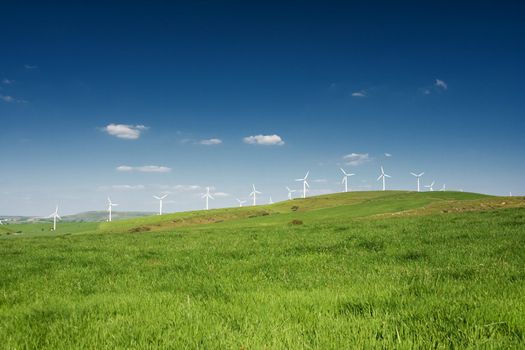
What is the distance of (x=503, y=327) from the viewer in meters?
5.26

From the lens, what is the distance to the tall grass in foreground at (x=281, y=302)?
5.21 m

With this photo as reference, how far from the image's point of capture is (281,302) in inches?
278

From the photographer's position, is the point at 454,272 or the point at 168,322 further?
the point at 454,272

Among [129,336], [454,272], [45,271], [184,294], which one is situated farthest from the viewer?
[45,271]

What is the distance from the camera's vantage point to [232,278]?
9953 mm

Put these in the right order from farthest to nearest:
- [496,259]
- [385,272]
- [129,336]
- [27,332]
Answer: [496,259] < [385,272] < [27,332] < [129,336]

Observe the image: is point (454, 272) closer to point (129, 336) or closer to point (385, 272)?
point (385, 272)

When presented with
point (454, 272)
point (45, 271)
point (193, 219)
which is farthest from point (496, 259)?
point (193, 219)

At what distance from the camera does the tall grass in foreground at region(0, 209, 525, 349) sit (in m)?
5.21

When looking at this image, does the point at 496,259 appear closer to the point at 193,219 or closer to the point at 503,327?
the point at 503,327

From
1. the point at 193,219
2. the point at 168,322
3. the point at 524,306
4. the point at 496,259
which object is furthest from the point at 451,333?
the point at 193,219

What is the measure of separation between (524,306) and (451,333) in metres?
1.72

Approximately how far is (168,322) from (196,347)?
125 cm

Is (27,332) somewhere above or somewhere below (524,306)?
below
